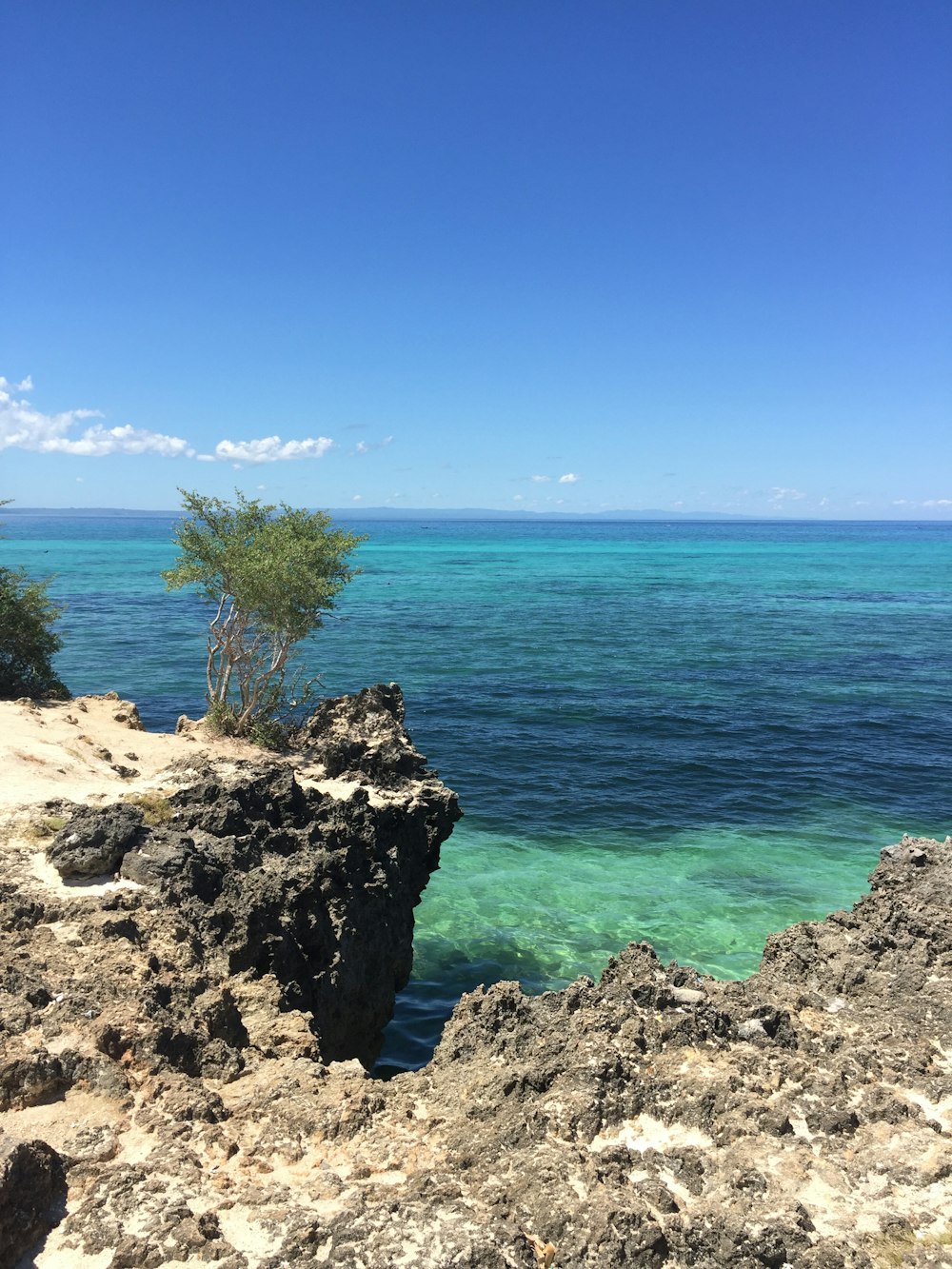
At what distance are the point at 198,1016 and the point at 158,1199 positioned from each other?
134 inches

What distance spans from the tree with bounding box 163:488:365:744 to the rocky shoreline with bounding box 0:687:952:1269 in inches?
474

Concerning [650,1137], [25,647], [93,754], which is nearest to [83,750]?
[93,754]

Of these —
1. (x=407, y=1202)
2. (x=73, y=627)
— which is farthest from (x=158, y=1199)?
(x=73, y=627)

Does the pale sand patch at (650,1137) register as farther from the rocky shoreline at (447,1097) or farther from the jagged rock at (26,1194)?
the jagged rock at (26,1194)

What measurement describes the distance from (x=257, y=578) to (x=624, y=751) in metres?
19.5

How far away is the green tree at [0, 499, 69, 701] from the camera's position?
30.4 metres

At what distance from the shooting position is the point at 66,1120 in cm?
935

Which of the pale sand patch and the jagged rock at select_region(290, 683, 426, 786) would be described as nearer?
the pale sand patch

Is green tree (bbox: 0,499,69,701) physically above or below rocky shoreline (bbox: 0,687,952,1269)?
above

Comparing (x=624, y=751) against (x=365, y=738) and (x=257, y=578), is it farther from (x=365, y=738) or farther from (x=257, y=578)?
(x=257, y=578)

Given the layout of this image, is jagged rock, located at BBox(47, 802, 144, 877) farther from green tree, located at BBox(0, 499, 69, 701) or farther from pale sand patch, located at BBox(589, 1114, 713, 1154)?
green tree, located at BBox(0, 499, 69, 701)

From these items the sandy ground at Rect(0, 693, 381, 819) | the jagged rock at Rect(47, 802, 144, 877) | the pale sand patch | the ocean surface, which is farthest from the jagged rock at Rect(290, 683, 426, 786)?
the pale sand patch

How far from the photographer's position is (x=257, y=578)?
2678 centimetres

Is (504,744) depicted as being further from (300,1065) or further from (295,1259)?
(295,1259)
